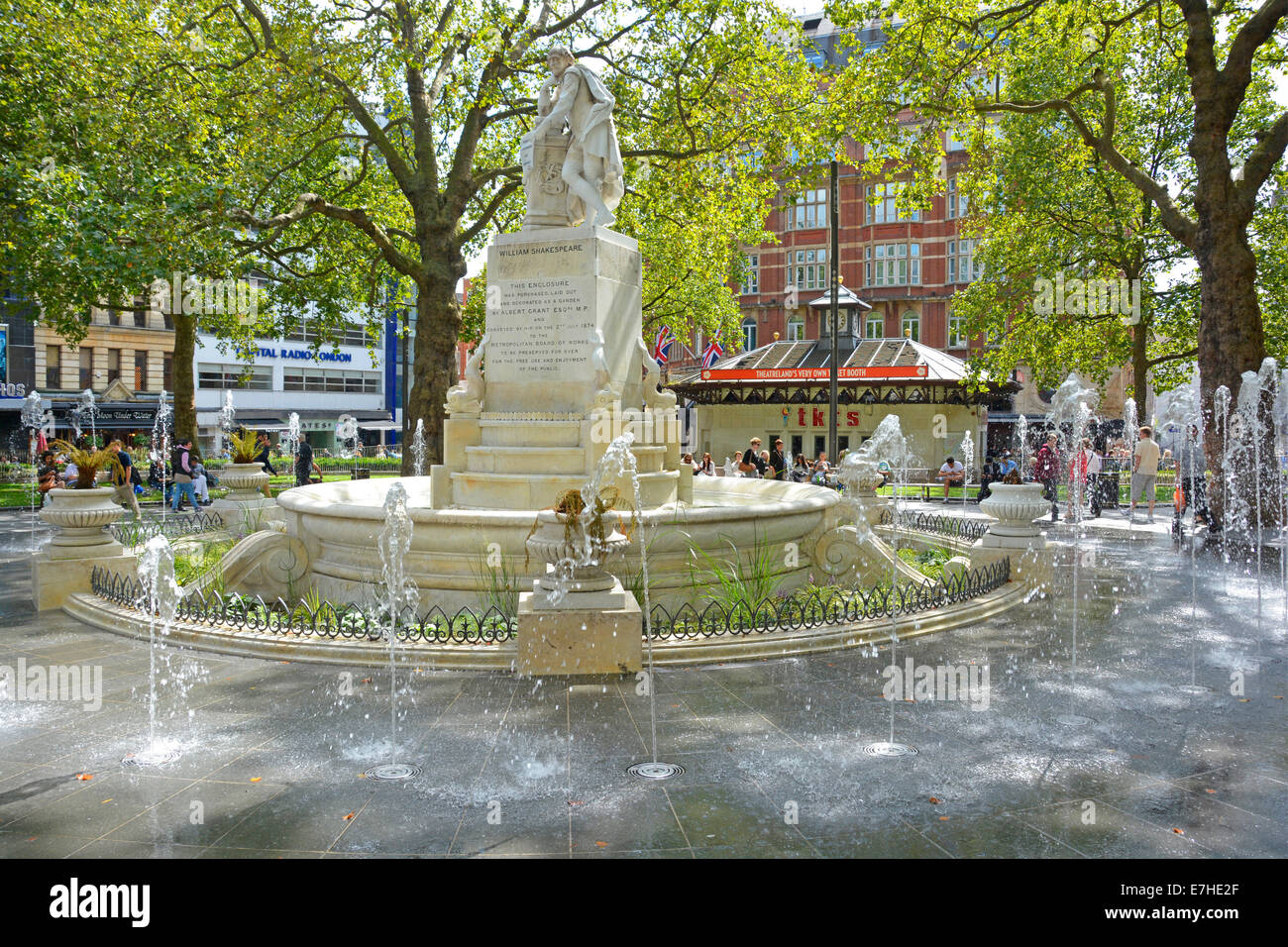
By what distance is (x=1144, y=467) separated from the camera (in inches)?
790

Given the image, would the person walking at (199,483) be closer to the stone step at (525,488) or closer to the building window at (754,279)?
the stone step at (525,488)

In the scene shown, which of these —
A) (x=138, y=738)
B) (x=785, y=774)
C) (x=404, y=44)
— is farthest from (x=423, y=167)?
(x=785, y=774)

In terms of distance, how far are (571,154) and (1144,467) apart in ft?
50.5

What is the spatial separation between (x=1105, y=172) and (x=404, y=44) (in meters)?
18.7

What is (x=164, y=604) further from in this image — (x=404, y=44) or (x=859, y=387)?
(x=859, y=387)

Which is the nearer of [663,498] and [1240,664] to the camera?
[1240,664]

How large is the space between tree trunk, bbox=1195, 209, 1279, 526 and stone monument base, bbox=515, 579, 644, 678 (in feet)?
44.3

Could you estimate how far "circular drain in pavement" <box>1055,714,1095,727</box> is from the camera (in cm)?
580

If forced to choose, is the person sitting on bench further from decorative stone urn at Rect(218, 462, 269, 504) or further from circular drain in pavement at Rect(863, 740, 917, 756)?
circular drain in pavement at Rect(863, 740, 917, 756)

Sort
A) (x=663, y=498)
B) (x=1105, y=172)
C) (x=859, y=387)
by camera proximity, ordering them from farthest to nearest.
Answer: (x=859, y=387) → (x=1105, y=172) → (x=663, y=498)

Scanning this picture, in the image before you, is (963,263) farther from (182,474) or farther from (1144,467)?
(182,474)

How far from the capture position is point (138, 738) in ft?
18.1

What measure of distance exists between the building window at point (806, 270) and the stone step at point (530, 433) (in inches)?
1836

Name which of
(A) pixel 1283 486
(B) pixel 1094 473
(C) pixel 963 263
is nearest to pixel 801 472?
(B) pixel 1094 473
